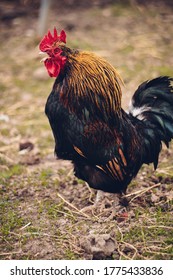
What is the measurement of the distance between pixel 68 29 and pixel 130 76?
1677 mm

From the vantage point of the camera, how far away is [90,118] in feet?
8.66

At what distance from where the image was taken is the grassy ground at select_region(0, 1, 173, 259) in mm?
2676

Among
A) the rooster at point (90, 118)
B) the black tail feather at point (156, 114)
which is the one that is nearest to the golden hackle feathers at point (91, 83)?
the rooster at point (90, 118)

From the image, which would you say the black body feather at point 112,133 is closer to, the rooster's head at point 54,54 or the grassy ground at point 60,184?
the rooster's head at point 54,54

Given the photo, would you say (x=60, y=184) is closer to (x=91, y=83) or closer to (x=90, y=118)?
(x=90, y=118)

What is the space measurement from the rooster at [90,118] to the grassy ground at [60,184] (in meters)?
0.35

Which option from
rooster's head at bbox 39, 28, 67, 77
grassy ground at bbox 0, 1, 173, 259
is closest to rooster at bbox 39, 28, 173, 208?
rooster's head at bbox 39, 28, 67, 77

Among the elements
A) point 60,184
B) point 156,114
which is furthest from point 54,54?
point 60,184

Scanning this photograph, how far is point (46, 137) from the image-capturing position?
405cm

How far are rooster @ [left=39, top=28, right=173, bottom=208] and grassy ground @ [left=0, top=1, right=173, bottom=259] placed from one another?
35 centimetres

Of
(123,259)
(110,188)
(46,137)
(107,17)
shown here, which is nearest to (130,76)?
(46,137)

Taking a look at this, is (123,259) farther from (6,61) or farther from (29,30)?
(29,30)

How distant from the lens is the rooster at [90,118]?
261 centimetres

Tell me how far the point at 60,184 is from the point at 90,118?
0.91 m
